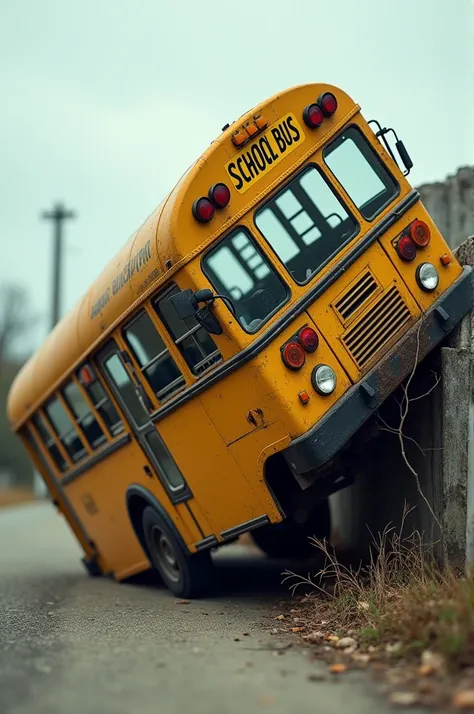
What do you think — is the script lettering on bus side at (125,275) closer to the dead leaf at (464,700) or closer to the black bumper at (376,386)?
the black bumper at (376,386)

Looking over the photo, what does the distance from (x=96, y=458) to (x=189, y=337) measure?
2690 mm

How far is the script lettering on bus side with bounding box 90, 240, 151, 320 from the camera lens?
714cm

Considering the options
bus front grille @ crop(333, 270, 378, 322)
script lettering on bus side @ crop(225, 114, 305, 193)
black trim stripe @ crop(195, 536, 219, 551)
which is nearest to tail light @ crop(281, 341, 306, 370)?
bus front grille @ crop(333, 270, 378, 322)

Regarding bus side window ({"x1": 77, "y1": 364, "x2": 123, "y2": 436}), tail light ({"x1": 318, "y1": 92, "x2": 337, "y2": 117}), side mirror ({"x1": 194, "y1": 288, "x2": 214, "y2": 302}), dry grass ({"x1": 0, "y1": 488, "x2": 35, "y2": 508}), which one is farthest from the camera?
dry grass ({"x1": 0, "y1": 488, "x2": 35, "y2": 508})

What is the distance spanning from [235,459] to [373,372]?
1133mm

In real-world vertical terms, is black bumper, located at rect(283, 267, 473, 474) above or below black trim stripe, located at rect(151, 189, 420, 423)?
below

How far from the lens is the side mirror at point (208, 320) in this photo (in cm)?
642

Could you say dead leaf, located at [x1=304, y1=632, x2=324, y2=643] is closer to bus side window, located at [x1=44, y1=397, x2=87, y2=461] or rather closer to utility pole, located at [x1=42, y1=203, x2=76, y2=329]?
bus side window, located at [x1=44, y1=397, x2=87, y2=461]

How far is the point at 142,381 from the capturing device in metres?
7.69

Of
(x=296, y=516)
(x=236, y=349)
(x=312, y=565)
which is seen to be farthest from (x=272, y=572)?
(x=236, y=349)

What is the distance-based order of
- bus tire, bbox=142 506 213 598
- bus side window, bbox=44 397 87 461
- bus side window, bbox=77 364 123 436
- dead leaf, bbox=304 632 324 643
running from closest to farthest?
dead leaf, bbox=304 632 324 643 → bus tire, bbox=142 506 213 598 → bus side window, bbox=77 364 123 436 → bus side window, bbox=44 397 87 461

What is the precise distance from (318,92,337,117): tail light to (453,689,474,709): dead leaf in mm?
Result: 4358

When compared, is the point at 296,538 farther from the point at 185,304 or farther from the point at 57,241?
the point at 57,241

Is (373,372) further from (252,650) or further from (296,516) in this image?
(252,650)
